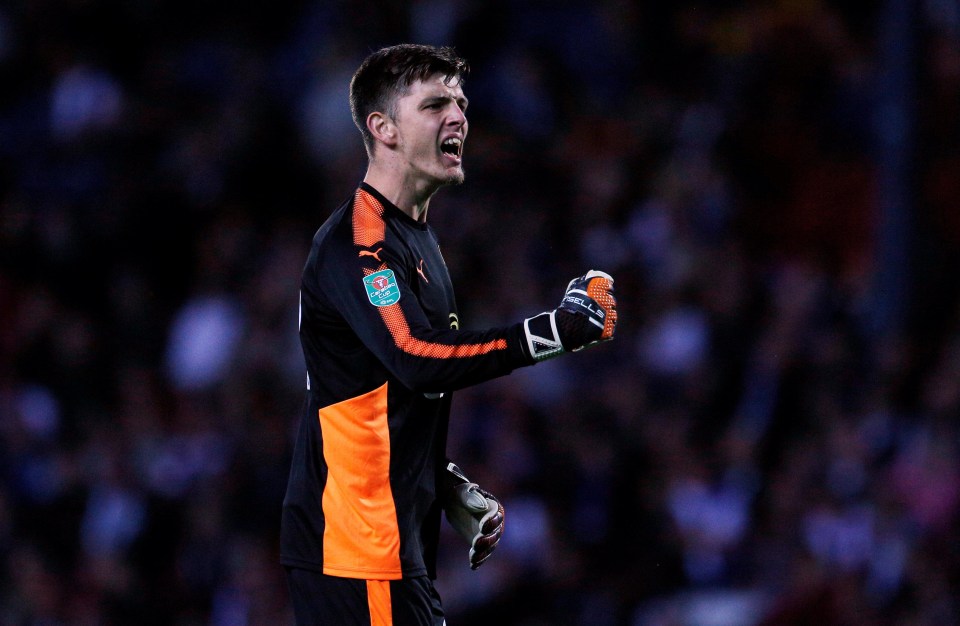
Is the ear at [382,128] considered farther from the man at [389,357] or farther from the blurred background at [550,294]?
the blurred background at [550,294]

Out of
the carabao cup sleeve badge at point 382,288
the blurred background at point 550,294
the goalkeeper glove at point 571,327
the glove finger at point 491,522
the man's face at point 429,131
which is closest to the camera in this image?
the goalkeeper glove at point 571,327

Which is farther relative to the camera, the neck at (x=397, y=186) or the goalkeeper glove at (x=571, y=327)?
the neck at (x=397, y=186)

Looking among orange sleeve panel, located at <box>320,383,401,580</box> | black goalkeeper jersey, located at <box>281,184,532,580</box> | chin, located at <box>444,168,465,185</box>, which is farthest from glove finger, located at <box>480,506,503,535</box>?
chin, located at <box>444,168,465,185</box>

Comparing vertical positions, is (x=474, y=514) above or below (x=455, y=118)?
below

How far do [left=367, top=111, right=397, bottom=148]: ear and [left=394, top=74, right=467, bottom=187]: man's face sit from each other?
2 cm

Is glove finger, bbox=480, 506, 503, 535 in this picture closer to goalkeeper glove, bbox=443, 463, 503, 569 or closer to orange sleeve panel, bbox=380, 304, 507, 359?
goalkeeper glove, bbox=443, 463, 503, 569

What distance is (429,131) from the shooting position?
4.48m

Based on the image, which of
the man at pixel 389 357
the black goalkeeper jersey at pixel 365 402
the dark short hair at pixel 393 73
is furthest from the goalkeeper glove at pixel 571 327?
the dark short hair at pixel 393 73

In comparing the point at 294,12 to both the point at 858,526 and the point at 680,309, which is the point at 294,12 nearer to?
the point at 680,309

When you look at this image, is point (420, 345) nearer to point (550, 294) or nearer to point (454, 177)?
point (454, 177)

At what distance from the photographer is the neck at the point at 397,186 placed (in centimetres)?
451

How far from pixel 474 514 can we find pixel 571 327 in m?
0.84

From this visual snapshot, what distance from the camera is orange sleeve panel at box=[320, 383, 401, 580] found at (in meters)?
4.29

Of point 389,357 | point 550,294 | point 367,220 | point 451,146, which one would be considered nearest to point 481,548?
point 389,357
